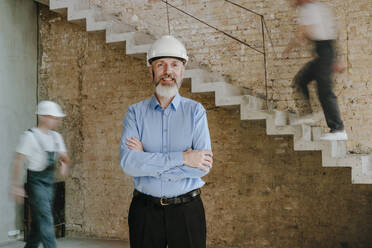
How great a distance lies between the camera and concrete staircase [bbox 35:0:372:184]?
142 inches

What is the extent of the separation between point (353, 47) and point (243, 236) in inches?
116

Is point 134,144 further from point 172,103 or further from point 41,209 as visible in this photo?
point 41,209

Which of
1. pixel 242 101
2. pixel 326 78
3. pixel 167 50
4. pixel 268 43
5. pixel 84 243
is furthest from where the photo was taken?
pixel 84 243

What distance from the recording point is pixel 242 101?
4082 millimetres

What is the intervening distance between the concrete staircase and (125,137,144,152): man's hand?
1.96 metres

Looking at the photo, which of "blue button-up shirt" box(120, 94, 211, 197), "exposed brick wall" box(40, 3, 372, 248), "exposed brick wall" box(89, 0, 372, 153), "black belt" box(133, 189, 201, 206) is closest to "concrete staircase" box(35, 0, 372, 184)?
"exposed brick wall" box(89, 0, 372, 153)

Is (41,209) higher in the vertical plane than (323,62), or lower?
lower

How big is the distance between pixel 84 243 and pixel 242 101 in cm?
331

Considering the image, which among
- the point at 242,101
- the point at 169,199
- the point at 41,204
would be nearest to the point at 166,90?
the point at 169,199

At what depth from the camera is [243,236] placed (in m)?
4.98

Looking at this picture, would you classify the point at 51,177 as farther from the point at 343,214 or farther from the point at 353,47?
the point at 353,47

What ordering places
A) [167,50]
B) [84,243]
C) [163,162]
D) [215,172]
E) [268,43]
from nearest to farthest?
[163,162]
[167,50]
[268,43]
[215,172]
[84,243]

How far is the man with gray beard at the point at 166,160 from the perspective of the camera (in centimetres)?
220

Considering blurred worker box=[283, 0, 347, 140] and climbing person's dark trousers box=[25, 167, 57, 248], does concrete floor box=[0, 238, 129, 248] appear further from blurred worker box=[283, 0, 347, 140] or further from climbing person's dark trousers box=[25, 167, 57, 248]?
blurred worker box=[283, 0, 347, 140]
